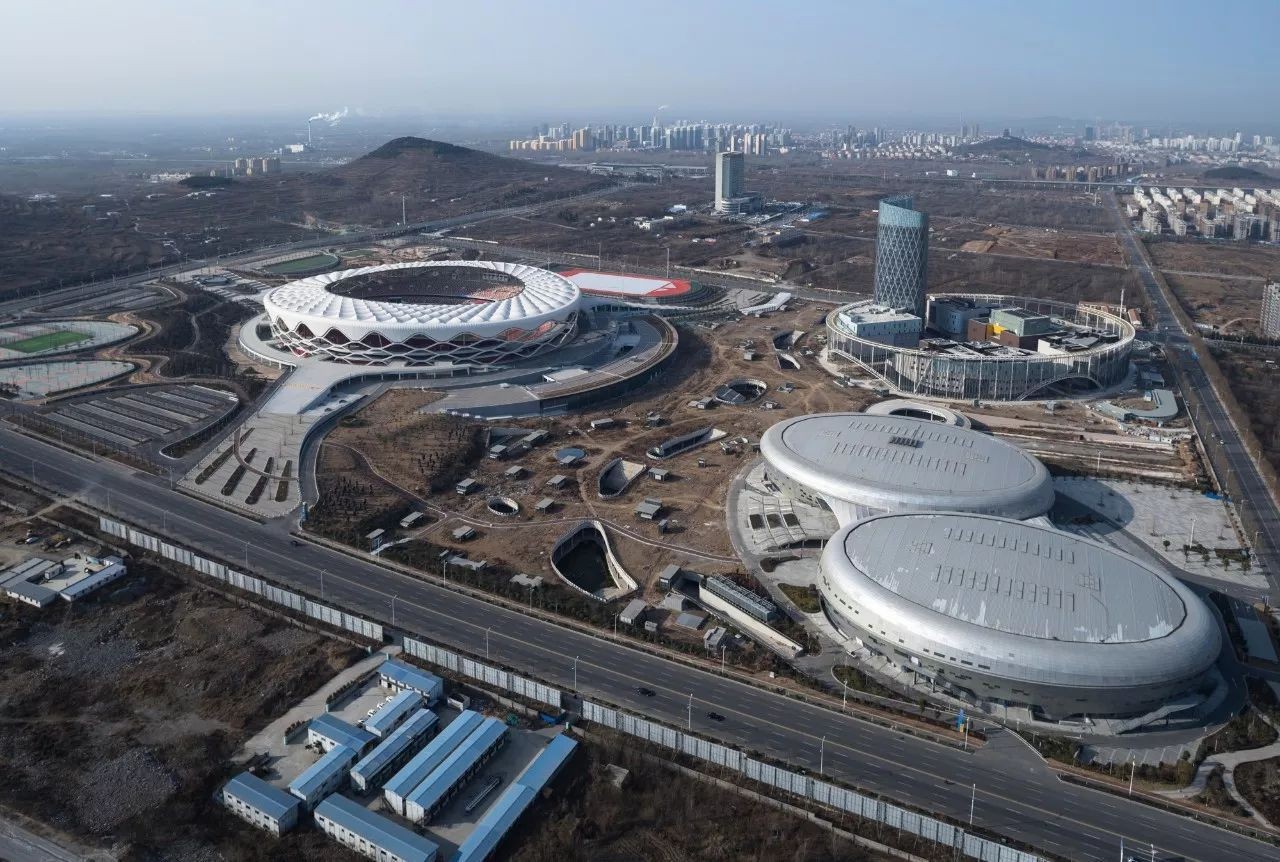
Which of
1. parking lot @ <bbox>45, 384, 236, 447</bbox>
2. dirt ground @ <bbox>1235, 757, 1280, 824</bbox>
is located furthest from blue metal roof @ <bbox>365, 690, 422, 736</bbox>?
parking lot @ <bbox>45, 384, 236, 447</bbox>

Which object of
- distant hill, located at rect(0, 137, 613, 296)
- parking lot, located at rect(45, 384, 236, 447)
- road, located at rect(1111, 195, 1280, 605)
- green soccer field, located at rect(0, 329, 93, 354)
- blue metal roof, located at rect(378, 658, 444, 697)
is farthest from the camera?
distant hill, located at rect(0, 137, 613, 296)

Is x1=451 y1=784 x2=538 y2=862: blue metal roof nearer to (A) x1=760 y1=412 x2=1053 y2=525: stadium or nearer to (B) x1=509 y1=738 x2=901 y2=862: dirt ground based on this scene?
(B) x1=509 y1=738 x2=901 y2=862: dirt ground

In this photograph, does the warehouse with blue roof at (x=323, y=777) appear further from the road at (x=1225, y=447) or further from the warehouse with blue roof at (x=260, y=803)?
the road at (x=1225, y=447)

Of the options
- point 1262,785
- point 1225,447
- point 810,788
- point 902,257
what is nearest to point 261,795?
point 810,788

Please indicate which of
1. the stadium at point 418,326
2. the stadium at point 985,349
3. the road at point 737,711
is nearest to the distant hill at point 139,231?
the stadium at point 418,326

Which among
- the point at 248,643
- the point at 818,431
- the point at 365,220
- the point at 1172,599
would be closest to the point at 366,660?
the point at 248,643

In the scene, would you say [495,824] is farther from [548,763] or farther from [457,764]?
[548,763]
